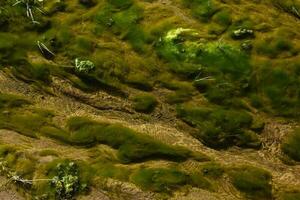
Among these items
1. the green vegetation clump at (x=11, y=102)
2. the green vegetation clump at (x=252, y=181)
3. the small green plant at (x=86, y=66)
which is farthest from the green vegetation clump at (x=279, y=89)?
the green vegetation clump at (x=11, y=102)

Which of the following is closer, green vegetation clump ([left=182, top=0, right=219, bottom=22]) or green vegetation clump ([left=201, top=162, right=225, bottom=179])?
green vegetation clump ([left=201, top=162, right=225, bottom=179])

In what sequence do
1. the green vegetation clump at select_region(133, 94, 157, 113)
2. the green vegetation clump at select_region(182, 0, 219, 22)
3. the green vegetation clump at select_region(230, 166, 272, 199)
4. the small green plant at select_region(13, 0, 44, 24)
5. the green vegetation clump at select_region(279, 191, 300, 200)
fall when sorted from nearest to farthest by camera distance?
the green vegetation clump at select_region(279, 191, 300, 200)
the green vegetation clump at select_region(230, 166, 272, 199)
the green vegetation clump at select_region(133, 94, 157, 113)
the green vegetation clump at select_region(182, 0, 219, 22)
the small green plant at select_region(13, 0, 44, 24)

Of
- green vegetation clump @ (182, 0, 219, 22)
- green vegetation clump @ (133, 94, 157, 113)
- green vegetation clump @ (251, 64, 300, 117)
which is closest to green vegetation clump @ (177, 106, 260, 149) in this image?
green vegetation clump @ (251, 64, 300, 117)

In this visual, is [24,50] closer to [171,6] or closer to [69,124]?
[69,124]

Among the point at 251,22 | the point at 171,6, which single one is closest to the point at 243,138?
the point at 251,22

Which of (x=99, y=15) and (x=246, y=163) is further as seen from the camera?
(x=99, y=15)

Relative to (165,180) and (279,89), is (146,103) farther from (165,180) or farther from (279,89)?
(279,89)

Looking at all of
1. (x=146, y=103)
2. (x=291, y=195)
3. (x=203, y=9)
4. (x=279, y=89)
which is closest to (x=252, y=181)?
(x=291, y=195)

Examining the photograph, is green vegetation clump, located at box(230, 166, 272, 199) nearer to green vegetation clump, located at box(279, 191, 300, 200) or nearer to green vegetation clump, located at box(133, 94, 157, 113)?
green vegetation clump, located at box(279, 191, 300, 200)
